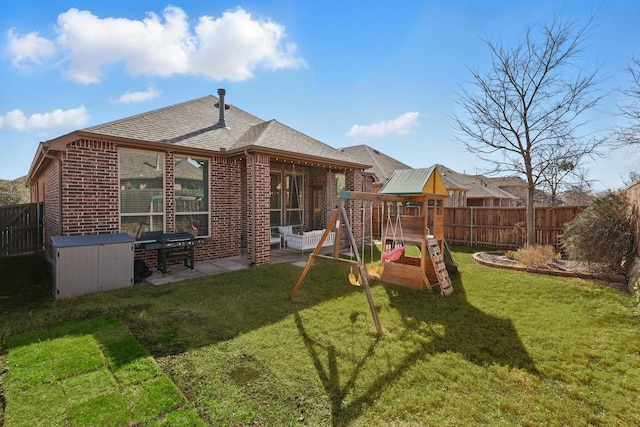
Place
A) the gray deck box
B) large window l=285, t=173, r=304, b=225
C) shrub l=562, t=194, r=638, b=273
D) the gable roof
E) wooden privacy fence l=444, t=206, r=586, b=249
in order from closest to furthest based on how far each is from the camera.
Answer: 1. the gray deck box
2. shrub l=562, t=194, r=638, b=273
3. the gable roof
4. wooden privacy fence l=444, t=206, r=586, b=249
5. large window l=285, t=173, r=304, b=225

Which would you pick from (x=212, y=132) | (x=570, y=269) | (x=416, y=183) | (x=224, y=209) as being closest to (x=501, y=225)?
(x=570, y=269)

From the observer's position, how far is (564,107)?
386 inches

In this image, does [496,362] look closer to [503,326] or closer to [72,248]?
[503,326]

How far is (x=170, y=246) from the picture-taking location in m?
7.30

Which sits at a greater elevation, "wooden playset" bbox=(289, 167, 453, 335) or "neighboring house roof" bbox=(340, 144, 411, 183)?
"neighboring house roof" bbox=(340, 144, 411, 183)

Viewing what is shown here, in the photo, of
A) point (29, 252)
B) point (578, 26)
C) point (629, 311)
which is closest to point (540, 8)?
point (578, 26)

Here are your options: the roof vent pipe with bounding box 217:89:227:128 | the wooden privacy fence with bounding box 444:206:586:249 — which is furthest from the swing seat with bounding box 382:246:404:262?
the roof vent pipe with bounding box 217:89:227:128

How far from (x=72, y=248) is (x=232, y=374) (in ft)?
15.4

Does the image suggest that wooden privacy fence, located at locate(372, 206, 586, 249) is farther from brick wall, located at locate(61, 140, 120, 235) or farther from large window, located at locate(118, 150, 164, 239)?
brick wall, located at locate(61, 140, 120, 235)

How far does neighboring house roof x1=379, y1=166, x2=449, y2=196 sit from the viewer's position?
642 cm

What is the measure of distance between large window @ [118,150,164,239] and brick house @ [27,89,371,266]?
0.02m

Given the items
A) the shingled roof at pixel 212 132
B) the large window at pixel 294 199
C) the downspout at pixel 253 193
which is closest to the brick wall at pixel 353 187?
the shingled roof at pixel 212 132

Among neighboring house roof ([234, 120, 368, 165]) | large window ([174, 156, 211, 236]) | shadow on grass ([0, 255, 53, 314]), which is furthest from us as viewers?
neighboring house roof ([234, 120, 368, 165])

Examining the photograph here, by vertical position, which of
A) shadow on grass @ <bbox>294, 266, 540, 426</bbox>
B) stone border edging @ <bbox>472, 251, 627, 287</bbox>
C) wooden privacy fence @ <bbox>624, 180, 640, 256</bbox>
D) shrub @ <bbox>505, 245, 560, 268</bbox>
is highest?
wooden privacy fence @ <bbox>624, 180, 640, 256</bbox>
